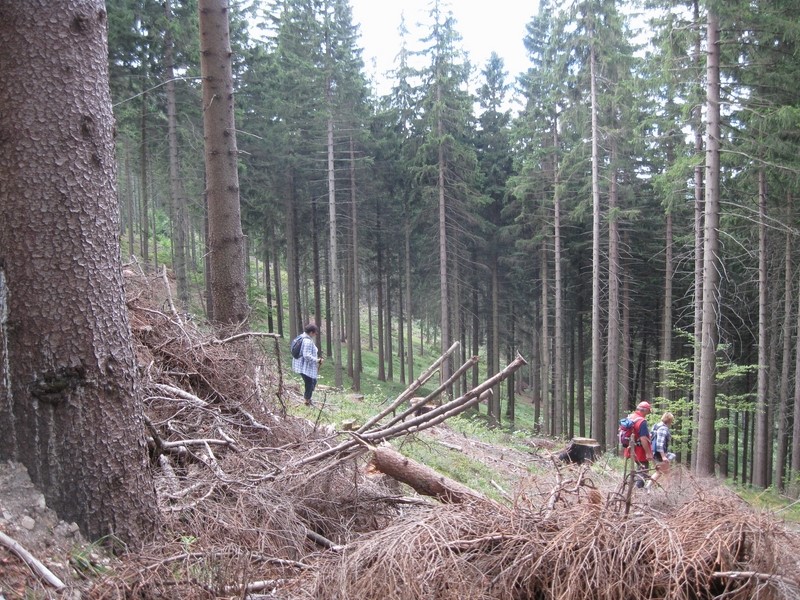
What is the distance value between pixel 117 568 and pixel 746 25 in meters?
15.9

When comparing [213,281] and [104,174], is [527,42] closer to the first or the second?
[213,281]

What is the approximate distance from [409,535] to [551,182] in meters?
24.2

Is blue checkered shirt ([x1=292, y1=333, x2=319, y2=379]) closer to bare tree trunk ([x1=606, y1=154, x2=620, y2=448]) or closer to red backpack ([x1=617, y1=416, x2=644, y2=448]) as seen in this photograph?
red backpack ([x1=617, y1=416, x2=644, y2=448])

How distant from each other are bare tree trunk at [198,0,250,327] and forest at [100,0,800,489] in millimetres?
5408

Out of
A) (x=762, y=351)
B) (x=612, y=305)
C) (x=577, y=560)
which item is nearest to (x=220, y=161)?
(x=577, y=560)

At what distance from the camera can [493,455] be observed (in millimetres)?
12156

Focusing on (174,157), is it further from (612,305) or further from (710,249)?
(612,305)

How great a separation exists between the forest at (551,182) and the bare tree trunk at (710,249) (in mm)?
55

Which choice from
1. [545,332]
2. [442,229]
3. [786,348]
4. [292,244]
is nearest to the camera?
[786,348]

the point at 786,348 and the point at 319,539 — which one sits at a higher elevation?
the point at 319,539

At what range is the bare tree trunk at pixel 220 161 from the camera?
23.0 ft

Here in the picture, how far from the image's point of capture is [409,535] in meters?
2.96

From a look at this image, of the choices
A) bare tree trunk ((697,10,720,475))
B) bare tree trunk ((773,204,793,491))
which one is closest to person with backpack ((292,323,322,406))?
bare tree trunk ((697,10,720,475))

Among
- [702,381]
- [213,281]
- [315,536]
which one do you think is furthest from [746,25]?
[315,536]
